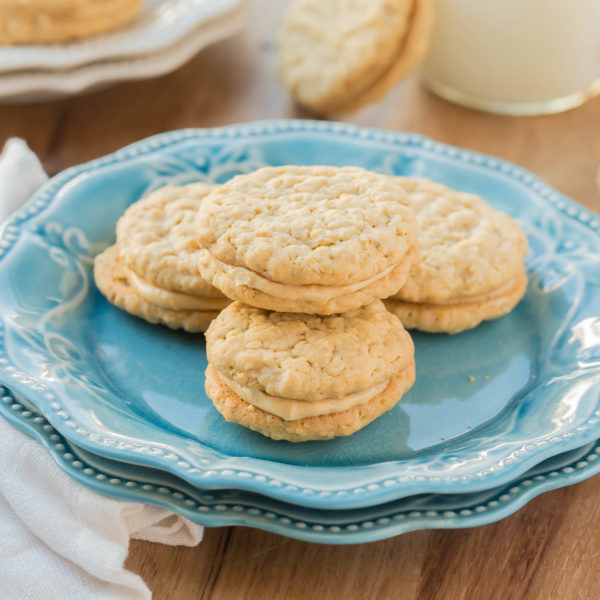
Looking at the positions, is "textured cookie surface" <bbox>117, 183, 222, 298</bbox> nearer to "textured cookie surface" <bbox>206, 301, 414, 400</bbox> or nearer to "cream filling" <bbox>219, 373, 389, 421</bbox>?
"textured cookie surface" <bbox>206, 301, 414, 400</bbox>

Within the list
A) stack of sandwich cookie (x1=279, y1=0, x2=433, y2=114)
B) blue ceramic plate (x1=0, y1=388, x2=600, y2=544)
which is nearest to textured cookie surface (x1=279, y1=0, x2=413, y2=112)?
stack of sandwich cookie (x1=279, y1=0, x2=433, y2=114)

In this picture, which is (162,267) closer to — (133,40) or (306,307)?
(306,307)

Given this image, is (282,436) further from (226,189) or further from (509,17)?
(509,17)

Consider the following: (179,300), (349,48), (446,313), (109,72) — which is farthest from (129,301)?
(349,48)

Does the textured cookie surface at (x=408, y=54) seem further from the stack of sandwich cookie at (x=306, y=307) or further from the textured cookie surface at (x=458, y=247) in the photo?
the stack of sandwich cookie at (x=306, y=307)

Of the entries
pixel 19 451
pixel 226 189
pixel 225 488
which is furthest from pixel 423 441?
pixel 19 451

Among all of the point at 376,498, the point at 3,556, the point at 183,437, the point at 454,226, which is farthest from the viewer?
the point at 454,226

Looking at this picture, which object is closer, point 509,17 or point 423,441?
point 423,441
